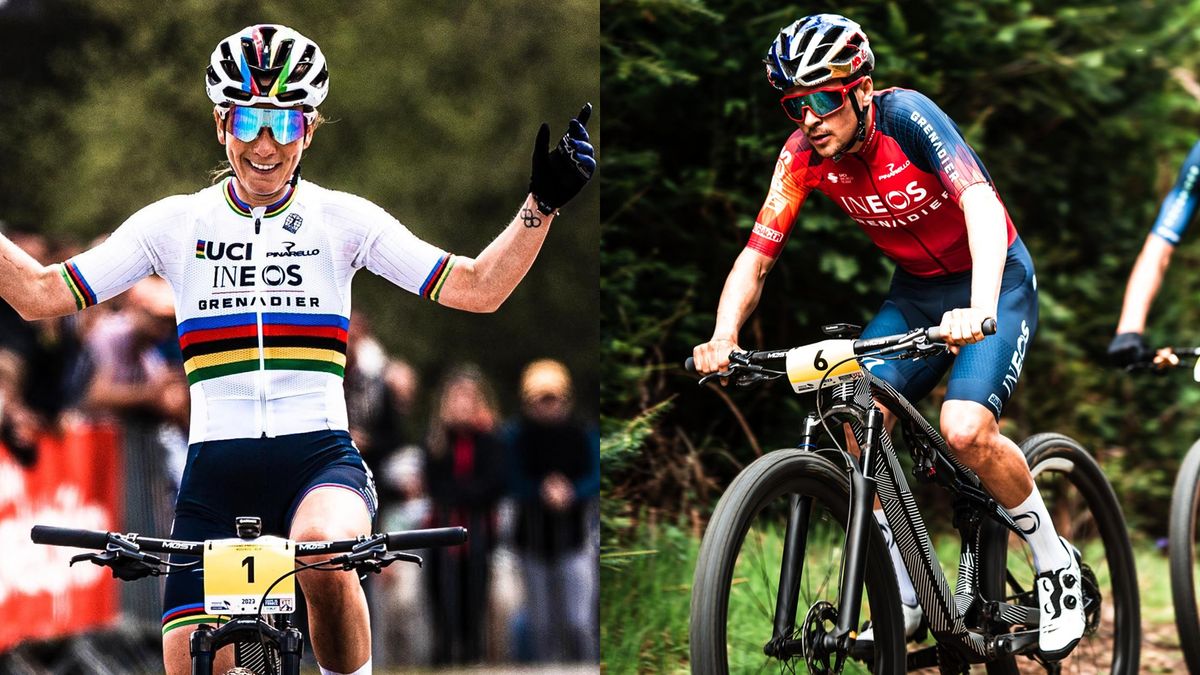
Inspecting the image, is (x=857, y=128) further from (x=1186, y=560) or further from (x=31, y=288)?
(x=31, y=288)

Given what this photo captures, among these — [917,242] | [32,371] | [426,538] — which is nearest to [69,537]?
[426,538]

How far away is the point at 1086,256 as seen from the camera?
9.87 meters

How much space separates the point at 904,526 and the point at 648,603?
5.71 ft

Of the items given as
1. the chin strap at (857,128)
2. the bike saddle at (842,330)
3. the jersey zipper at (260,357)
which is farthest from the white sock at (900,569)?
the jersey zipper at (260,357)

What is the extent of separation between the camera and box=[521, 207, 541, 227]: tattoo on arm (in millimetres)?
4230

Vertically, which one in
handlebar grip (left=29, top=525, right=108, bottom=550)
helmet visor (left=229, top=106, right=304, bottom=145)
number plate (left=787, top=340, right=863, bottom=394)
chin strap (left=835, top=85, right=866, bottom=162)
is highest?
chin strap (left=835, top=85, right=866, bottom=162)

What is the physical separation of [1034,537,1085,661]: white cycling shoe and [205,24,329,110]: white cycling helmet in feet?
9.54

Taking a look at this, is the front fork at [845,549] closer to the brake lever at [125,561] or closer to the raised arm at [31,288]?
the brake lever at [125,561]

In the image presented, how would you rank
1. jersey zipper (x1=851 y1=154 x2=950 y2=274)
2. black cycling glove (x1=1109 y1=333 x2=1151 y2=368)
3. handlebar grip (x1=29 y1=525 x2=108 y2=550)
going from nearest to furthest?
handlebar grip (x1=29 y1=525 x2=108 y2=550) < jersey zipper (x1=851 y1=154 x2=950 y2=274) < black cycling glove (x1=1109 y1=333 x2=1151 y2=368)

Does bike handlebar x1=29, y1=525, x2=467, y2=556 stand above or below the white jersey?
below

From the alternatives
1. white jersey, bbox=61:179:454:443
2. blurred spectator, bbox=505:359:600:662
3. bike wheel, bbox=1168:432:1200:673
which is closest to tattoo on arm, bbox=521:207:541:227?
white jersey, bbox=61:179:454:443

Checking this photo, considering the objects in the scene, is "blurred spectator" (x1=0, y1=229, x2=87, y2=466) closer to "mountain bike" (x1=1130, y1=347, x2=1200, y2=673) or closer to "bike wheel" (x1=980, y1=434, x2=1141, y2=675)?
"bike wheel" (x1=980, y1=434, x2=1141, y2=675)

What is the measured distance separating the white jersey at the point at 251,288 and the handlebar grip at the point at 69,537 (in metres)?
0.67

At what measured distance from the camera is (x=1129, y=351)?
19.8ft
